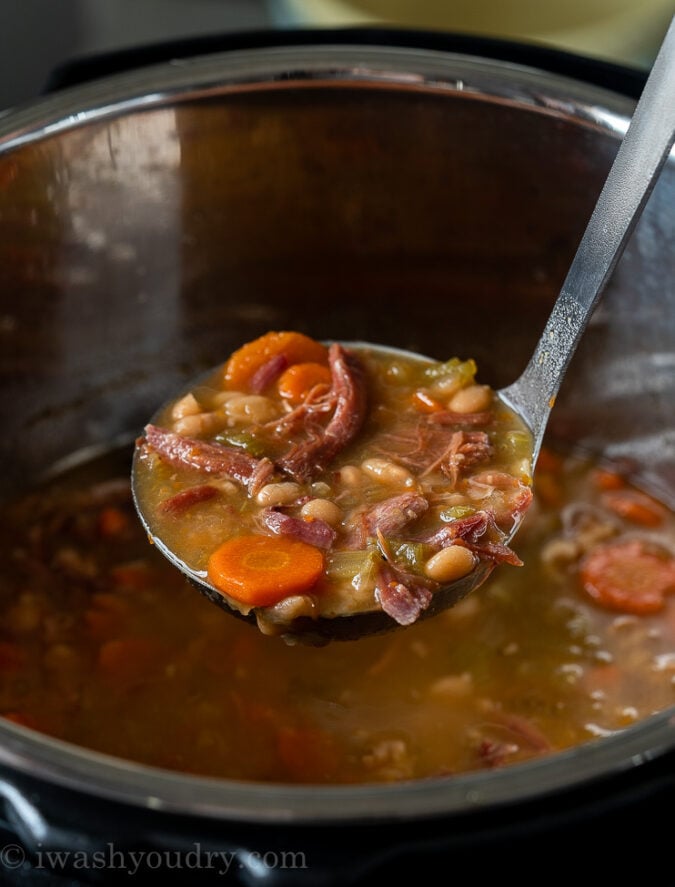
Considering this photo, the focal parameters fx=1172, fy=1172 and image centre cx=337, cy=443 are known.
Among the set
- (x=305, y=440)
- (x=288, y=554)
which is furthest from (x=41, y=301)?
(x=288, y=554)

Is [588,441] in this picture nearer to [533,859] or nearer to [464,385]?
[464,385]

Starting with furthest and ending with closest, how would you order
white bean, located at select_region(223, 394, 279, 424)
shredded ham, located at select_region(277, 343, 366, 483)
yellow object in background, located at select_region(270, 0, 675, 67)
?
yellow object in background, located at select_region(270, 0, 675, 67) < white bean, located at select_region(223, 394, 279, 424) < shredded ham, located at select_region(277, 343, 366, 483)

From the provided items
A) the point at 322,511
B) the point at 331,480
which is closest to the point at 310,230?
the point at 331,480

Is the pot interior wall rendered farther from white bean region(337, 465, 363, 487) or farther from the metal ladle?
white bean region(337, 465, 363, 487)

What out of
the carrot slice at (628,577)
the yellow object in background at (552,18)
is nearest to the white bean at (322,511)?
the carrot slice at (628,577)

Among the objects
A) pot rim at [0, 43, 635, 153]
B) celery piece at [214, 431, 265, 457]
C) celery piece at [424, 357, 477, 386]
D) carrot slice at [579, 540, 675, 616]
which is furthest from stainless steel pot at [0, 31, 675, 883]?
celery piece at [214, 431, 265, 457]

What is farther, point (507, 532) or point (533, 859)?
point (507, 532)
